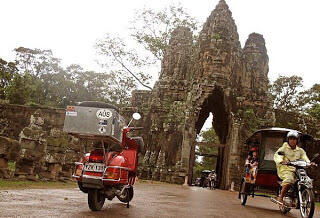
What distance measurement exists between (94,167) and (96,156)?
21 centimetres

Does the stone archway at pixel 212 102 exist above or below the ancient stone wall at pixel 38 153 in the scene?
above

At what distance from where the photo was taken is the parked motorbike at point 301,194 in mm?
6949

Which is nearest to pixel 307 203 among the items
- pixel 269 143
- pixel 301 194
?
pixel 301 194

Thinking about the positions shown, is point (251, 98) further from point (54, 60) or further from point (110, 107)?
A: point (54, 60)

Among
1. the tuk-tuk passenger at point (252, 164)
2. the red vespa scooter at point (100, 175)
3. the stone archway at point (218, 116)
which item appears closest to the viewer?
the red vespa scooter at point (100, 175)

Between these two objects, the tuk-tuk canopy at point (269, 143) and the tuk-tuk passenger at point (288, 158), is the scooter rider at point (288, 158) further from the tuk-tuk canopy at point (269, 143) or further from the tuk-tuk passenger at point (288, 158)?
the tuk-tuk canopy at point (269, 143)

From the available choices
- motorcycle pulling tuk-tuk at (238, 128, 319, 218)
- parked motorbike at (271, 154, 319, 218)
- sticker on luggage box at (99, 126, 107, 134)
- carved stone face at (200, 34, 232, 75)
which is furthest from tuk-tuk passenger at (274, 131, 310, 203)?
carved stone face at (200, 34, 232, 75)

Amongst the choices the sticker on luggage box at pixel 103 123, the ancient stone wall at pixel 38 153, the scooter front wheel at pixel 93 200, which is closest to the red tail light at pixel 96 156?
the scooter front wheel at pixel 93 200

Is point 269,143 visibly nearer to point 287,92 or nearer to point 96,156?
point 96,156

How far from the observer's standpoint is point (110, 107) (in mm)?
6074

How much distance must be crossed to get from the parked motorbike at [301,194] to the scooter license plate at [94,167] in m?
3.71

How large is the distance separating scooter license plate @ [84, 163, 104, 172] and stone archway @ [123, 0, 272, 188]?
56.6 ft

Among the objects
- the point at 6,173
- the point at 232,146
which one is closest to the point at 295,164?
the point at 6,173

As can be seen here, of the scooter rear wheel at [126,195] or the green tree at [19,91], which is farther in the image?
the green tree at [19,91]
